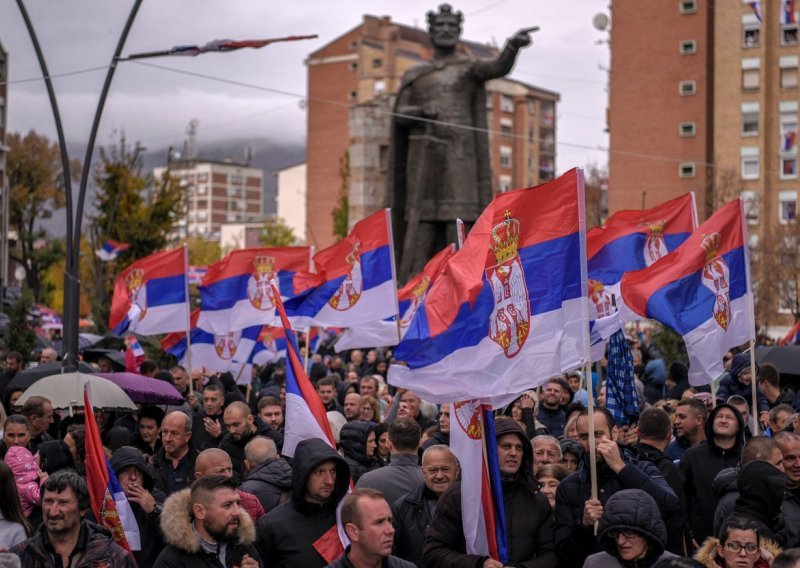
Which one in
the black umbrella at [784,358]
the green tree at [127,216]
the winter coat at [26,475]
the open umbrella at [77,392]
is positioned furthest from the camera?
the green tree at [127,216]

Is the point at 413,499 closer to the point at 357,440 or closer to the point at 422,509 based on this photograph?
the point at 422,509

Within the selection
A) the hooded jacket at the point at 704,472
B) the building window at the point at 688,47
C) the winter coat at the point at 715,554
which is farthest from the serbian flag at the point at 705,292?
the building window at the point at 688,47

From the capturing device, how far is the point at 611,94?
216 feet

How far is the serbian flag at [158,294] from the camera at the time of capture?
16.5 meters

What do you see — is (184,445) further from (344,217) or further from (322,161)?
(322,161)

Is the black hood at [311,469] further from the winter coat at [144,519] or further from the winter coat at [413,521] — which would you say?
the winter coat at [144,519]

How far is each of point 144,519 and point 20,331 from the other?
1664 centimetres

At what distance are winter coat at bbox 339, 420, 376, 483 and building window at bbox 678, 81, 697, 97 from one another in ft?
184

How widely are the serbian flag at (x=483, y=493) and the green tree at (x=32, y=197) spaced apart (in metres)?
56.2

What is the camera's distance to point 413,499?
765 cm

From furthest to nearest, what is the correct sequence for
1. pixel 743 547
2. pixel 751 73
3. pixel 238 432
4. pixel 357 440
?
pixel 751 73 → pixel 238 432 → pixel 357 440 → pixel 743 547

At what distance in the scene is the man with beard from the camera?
6.50m

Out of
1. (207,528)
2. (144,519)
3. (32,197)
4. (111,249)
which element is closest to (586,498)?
(207,528)

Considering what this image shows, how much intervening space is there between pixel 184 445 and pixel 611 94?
190 feet
